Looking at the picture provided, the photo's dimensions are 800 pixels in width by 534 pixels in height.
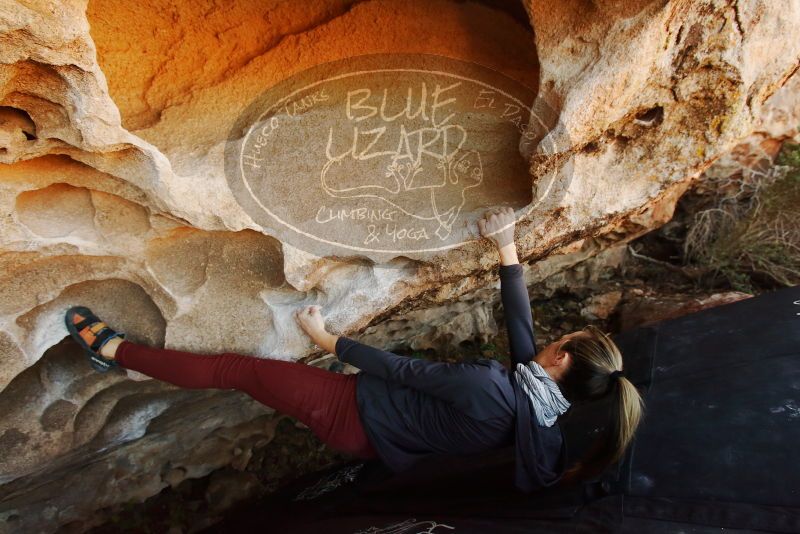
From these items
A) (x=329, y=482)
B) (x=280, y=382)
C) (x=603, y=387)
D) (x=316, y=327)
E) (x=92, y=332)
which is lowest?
(x=329, y=482)

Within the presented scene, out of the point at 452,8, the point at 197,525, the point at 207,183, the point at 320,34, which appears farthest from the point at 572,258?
the point at 197,525

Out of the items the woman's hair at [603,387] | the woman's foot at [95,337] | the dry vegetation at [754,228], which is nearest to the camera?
the woman's hair at [603,387]

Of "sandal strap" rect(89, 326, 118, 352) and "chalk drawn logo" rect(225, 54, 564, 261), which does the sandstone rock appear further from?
"sandal strap" rect(89, 326, 118, 352)

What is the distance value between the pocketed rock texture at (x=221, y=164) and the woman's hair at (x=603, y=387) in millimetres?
554

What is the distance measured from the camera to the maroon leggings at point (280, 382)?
189 centimetres

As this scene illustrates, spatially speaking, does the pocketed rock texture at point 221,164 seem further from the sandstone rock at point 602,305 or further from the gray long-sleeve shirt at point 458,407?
the sandstone rock at point 602,305

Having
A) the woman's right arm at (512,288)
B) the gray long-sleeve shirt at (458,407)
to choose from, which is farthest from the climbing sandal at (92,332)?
the woman's right arm at (512,288)

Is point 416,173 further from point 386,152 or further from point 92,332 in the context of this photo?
point 92,332

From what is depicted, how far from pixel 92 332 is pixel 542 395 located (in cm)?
153

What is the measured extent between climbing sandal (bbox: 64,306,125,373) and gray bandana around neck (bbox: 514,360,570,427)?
1.43m

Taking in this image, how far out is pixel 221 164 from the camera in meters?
1.78

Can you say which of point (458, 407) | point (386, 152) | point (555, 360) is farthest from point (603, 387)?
point (386, 152)

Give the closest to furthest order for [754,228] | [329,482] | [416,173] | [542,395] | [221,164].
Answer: [542,395] → [221,164] → [416,173] → [329,482] → [754,228]

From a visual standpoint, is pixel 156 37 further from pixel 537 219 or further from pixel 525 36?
pixel 537 219
